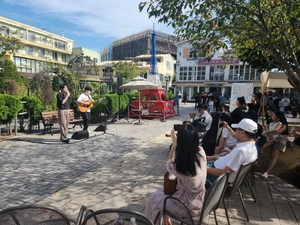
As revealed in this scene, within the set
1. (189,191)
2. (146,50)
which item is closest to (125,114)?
(189,191)

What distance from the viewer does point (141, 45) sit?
70500 mm

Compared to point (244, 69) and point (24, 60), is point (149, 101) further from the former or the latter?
point (24, 60)

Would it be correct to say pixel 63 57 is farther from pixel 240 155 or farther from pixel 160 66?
pixel 240 155

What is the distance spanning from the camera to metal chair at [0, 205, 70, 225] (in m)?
1.79

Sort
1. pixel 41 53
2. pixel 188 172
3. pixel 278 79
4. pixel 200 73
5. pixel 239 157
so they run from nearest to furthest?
1. pixel 188 172
2. pixel 239 157
3. pixel 278 79
4. pixel 200 73
5. pixel 41 53

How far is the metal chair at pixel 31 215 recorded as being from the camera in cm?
179

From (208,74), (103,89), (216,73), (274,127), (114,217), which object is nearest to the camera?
(114,217)

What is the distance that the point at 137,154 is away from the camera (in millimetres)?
6262

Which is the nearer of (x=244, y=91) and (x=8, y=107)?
(x=8, y=107)

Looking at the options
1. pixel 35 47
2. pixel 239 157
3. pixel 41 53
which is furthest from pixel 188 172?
pixel 41 53

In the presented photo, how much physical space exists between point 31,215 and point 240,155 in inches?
87.3

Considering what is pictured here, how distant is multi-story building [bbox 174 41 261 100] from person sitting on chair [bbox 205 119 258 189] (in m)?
32.3

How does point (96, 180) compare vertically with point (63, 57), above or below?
below

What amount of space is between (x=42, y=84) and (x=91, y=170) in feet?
33.8
